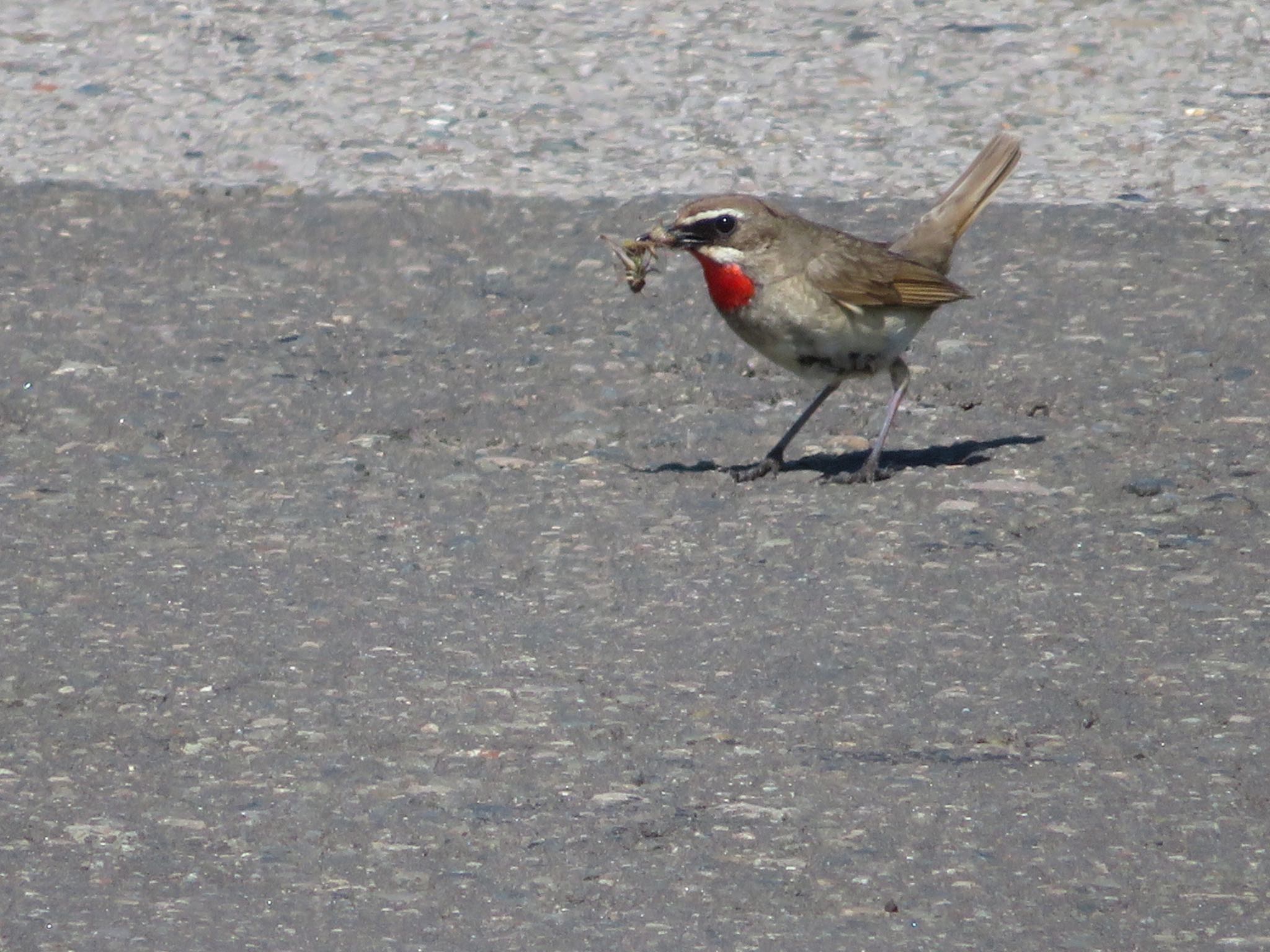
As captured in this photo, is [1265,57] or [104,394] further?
[1265,57]

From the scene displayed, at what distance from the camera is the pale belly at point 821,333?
5828 mm

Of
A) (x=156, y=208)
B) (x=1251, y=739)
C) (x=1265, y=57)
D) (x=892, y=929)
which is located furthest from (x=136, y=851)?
(x=1265, y=57)

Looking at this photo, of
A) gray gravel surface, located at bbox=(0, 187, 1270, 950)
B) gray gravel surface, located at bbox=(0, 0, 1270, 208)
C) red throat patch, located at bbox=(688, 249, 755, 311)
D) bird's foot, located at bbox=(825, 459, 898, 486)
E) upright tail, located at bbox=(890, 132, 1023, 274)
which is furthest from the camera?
gray gravel surface, located at bbox=(0, 0, 1270, 208)

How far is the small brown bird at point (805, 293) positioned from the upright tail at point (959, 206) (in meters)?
0.39

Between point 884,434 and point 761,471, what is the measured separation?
1.30ft

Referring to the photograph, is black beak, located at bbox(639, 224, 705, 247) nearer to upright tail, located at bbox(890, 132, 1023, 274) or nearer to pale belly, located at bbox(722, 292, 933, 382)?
pale belly, located at bbox(722, 292, 933, 382)

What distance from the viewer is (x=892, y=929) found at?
346 centimetres

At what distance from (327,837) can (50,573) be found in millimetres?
1553

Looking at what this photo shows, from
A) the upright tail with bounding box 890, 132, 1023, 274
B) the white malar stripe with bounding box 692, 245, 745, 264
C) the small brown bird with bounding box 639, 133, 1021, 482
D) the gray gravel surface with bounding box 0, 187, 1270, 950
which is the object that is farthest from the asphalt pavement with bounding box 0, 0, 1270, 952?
the white malar stripe with bounding box 692, 245, 745, 264

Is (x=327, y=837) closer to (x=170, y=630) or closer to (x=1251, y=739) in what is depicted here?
(x=170, y=630)

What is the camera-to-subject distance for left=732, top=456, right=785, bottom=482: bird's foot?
575 cm

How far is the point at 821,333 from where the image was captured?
19.2 ft

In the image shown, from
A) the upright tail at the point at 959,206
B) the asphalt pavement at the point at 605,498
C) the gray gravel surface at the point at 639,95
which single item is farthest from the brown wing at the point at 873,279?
the gray gravel surface at the point at 639,95

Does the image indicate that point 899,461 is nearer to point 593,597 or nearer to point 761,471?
point 761,471
